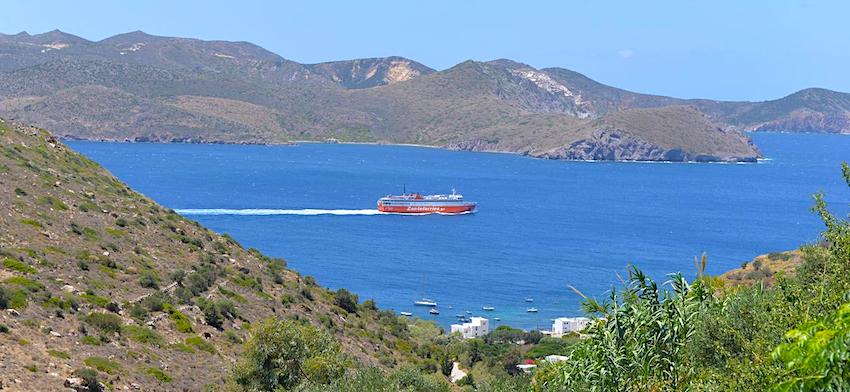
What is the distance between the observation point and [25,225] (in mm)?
28922

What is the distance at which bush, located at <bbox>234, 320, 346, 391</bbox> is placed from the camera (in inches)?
801

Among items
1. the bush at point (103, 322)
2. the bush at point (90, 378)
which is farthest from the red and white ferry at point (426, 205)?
the bush at point (90, 378)

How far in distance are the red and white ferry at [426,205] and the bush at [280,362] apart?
92.8 metres

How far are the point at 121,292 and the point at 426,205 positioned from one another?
Result: 90047 mm

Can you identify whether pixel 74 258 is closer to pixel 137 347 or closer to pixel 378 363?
pixel 137 347

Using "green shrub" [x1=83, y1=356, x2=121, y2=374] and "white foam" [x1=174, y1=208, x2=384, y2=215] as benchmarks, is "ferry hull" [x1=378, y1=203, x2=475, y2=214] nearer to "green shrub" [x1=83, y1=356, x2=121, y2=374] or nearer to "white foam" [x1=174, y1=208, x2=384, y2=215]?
"white foam" [x1=174, y1=208, x2=384, y2=215]

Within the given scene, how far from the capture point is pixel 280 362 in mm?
20719

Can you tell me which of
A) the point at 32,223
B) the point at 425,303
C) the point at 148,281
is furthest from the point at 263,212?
the point at 148,281

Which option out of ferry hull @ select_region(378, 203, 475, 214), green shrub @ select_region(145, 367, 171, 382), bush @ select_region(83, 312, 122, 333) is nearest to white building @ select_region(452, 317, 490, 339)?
bush @ select_region(83, 312, 122, 333)

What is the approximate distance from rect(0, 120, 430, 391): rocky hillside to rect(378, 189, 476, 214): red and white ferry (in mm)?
72155

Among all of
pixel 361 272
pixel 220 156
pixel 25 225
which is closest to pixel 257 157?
pixel 220 156

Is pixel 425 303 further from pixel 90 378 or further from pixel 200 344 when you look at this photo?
pixel 90 378

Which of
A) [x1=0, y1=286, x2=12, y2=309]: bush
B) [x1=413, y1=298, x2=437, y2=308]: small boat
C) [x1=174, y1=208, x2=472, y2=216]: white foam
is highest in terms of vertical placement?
[x1=0, y1=286, x2=12, y2=309]: bush

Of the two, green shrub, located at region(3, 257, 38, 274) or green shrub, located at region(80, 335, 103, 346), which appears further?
green shrub, located at region(3, 257, 38, 274)
